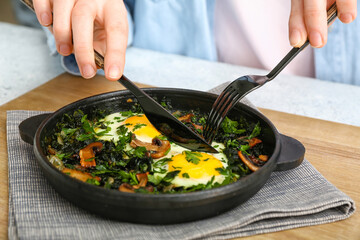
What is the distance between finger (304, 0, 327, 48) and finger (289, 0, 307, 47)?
0.03 meters

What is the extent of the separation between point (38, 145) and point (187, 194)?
0.65m

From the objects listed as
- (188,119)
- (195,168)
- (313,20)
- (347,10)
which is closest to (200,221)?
(195,168)

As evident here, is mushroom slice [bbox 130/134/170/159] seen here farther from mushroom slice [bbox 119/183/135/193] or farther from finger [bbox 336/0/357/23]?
finger [bbox 336/0/357/23]

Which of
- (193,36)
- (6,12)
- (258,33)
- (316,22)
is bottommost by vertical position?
(6,12)

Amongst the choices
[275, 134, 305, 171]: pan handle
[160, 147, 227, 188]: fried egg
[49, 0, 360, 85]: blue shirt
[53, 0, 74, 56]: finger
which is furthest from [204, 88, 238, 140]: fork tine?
[49, 0, 360, 85]: blue shirt

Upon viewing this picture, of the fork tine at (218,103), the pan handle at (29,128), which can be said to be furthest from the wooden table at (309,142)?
the fork tine at (218,103)

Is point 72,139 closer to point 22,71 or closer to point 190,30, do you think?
point 22,71

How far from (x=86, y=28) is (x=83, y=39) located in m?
0.06

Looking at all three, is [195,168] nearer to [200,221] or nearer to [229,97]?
[200,221]

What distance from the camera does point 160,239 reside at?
1.37m

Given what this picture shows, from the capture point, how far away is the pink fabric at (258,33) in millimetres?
3174

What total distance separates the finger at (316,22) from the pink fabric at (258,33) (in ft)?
4.72

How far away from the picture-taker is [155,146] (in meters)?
1.78

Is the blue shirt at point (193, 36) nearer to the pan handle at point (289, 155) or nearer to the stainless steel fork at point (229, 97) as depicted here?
the stainless steel fork at point (229, 97)
